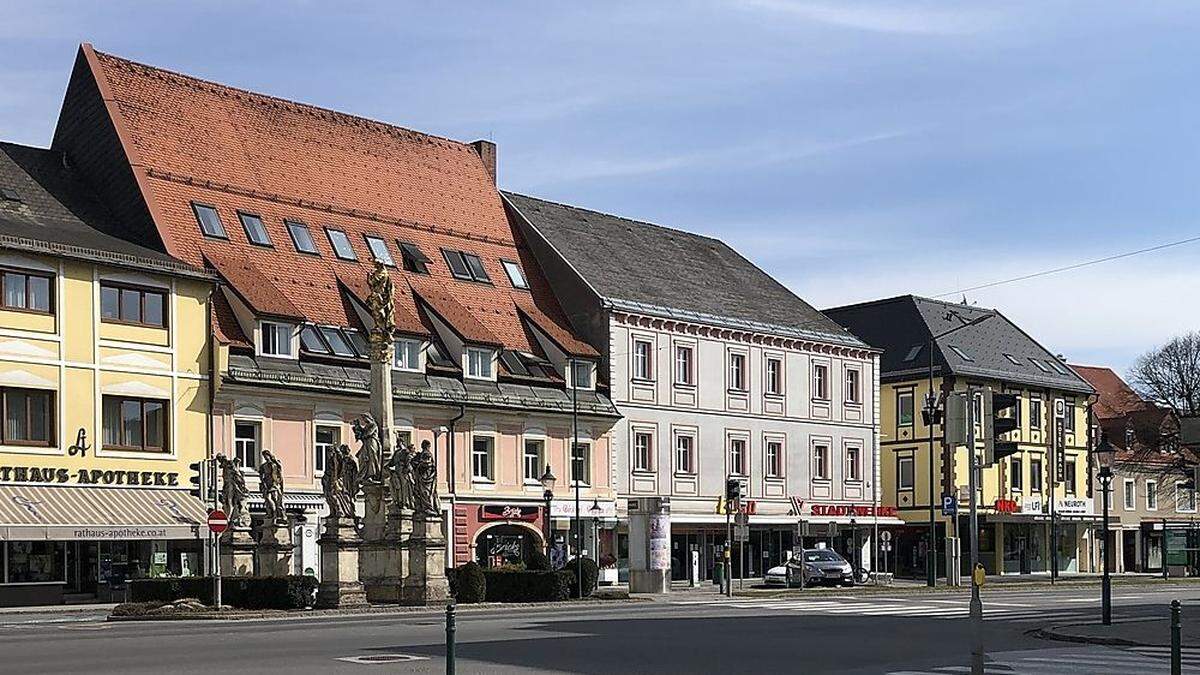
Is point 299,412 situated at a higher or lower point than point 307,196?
lower

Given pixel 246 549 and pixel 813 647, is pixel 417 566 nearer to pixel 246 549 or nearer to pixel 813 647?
pixel 246 549

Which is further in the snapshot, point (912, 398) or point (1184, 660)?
point (912, 398)

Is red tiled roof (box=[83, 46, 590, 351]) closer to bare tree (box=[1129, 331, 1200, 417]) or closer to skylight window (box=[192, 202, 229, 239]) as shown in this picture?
skylight window (box=[192, 202, 229, 239])

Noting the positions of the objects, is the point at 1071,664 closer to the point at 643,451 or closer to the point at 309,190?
the point at 309,190

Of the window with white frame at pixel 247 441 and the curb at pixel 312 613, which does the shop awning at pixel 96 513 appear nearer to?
the window with white frame at pixel 247 441

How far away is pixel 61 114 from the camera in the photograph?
53.6 metres

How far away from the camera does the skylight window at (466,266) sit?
58.8m

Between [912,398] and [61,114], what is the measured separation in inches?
1624

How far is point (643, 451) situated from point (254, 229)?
665 inches

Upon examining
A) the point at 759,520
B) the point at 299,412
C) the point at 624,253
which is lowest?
the point at 759,520

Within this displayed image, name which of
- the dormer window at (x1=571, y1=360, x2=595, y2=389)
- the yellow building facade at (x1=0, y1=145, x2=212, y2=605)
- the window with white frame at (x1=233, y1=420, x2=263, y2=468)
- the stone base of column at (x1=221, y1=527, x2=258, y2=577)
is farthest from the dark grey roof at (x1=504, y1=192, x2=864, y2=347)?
the stone base of column at (x1=221, y1=527, x2=258, y2=577)

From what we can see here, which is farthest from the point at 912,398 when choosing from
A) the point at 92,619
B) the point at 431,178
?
the point at 92,619

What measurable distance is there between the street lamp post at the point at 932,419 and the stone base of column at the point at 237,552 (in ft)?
77.0

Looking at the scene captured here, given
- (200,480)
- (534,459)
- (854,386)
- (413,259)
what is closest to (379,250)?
(413,259)
